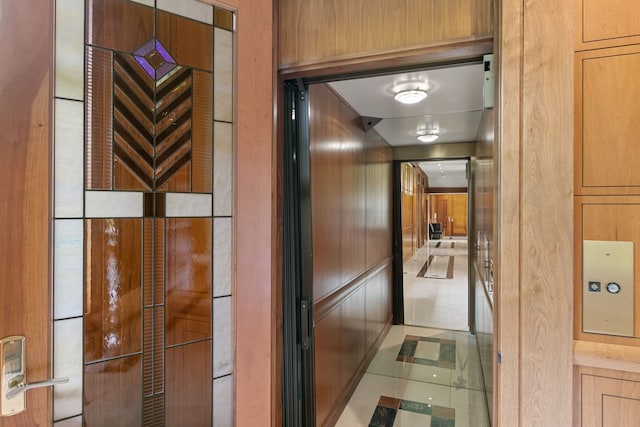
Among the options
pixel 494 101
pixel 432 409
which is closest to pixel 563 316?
pixel 494 101

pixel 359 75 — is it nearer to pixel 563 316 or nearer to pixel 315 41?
pixel 315 41

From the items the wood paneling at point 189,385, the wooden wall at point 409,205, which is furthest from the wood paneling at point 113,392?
the wooden wall at point 409,205

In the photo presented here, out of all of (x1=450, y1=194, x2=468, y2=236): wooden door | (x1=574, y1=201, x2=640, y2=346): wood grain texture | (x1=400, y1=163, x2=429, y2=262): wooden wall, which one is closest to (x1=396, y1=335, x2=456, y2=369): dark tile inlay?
(x1=400, y1=163, x2=429, y2=262): wooden wall

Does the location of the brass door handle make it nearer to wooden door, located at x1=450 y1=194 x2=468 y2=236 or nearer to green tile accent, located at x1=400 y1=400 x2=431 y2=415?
green tile accent, located at x1=400 y1=400 x2=431 y2=415

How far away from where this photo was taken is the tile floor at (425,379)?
2.77m

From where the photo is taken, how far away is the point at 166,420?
1239mm

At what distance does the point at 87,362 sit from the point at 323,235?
1.64 meters

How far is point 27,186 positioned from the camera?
0.94m

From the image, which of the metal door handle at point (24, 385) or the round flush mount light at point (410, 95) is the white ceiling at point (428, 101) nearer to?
the round flush mount light at point (410, 95)

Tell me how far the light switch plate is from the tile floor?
201 cm

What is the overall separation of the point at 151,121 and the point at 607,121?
1.54m

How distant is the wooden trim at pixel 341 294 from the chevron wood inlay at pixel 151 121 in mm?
1460

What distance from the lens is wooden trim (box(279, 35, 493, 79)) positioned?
1335mm

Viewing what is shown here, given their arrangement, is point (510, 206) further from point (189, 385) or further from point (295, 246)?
point (189, 385)
